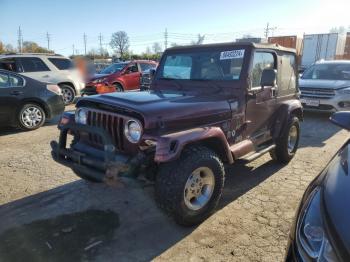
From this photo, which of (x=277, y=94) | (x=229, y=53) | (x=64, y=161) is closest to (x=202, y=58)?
(x=229, y=53)

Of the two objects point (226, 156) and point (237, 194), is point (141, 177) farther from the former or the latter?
point (237, 194)

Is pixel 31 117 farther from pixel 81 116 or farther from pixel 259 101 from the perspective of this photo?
pixel 259 101

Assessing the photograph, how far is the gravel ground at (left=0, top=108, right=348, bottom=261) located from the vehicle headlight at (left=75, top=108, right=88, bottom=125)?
986 millimetres

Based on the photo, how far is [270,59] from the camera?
15.4 ft

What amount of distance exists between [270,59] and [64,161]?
3180mm

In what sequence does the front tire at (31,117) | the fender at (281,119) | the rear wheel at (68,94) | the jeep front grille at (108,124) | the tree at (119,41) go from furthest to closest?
the tree at (119,41), the rear wheel at (68,94), the front tire at (31,117), the fender at (281,119), the jeep front grille at (108,124)

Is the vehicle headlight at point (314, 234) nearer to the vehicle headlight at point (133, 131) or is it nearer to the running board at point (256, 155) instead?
the vehicle headlight at point (133, 131)

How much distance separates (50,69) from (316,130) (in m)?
8.45

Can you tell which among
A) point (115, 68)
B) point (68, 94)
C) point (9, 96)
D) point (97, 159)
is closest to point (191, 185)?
point (97, 159)

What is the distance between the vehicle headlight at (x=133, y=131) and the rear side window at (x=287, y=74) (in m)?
2.77

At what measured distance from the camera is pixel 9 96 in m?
7.06

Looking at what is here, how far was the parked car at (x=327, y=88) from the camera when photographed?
28.5 feet

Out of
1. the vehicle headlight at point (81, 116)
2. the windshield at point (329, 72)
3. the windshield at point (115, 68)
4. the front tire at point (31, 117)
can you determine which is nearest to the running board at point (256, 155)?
the vehicle headlight at point (81, 116)

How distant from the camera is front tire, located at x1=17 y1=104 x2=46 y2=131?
731 cm
